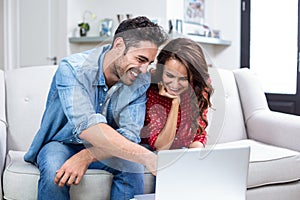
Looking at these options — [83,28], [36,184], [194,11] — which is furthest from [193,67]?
[194,11]

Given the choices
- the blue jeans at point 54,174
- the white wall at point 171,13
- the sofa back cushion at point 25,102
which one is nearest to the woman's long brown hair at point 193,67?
the blue jeans at point 54,174

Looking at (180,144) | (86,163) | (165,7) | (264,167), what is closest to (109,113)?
(180,144)

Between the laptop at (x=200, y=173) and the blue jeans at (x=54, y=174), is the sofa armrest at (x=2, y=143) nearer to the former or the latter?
the blue jeans at (x=54, y=174)

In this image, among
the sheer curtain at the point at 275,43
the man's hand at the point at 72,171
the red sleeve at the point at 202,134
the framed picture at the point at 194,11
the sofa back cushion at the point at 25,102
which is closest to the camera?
the red sleeve at the point at 202,134

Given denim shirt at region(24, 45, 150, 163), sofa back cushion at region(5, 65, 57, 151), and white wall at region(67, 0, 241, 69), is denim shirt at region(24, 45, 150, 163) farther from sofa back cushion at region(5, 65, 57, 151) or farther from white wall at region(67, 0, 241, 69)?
white wall at region(67, 0, 241, 69)

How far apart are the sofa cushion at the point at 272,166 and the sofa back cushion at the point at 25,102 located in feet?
3.41

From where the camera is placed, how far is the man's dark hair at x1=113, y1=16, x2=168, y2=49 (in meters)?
1.11

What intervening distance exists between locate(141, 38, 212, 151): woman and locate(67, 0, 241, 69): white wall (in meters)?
2.95

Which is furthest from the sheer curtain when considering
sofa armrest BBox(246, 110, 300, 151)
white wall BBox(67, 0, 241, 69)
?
sofa armrest BBox(246, 110, 300, 151)

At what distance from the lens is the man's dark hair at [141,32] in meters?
1.11

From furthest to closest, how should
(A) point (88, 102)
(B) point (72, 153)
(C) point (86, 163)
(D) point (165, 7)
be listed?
(D) point (165, 7)
(B) point (72, 153)
(C) point (86, 163)
(A) point (88, 102)

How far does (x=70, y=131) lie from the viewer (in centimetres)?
157

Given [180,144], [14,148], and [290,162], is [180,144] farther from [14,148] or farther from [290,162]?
[14,148]

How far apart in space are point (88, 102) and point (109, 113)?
9cm
